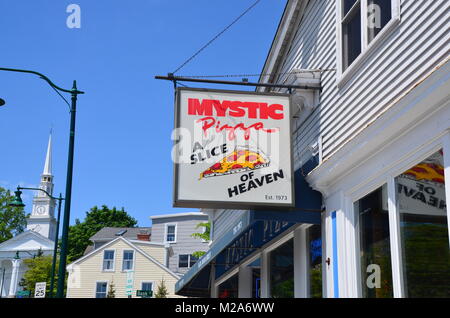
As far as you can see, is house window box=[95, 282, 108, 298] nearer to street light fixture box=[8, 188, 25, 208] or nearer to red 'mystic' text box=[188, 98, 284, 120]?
street light fixture box=[8, 188, 25, 208]

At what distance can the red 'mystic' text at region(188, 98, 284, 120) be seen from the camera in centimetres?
862

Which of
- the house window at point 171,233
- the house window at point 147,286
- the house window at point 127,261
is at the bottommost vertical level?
the house window at point 147,286

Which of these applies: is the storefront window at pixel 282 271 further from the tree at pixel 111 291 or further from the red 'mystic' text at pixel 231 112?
the tree at pixel 111 291

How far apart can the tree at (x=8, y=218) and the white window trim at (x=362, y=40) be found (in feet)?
290

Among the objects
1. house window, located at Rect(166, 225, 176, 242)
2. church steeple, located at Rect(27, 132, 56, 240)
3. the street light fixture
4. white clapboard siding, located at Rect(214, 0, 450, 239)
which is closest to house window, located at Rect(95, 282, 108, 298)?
house window, located at Rect(166, 225, 176, 242)

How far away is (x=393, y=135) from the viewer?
692cm

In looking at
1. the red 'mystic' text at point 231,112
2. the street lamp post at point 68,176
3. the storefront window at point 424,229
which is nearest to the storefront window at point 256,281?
the street lamp post at point 68,176

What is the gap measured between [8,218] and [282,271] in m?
92.1

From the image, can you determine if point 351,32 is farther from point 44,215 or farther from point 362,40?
point 44,215

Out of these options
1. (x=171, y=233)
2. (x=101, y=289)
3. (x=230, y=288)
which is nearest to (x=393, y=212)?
(x=230, y=288)

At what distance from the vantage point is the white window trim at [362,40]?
23.9 ft

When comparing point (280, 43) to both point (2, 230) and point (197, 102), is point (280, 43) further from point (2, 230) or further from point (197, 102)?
point (2, 230)

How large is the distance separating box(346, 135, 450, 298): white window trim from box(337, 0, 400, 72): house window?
1763 millimetres

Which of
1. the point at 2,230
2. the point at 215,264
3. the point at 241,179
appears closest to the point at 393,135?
the point at 241,179
